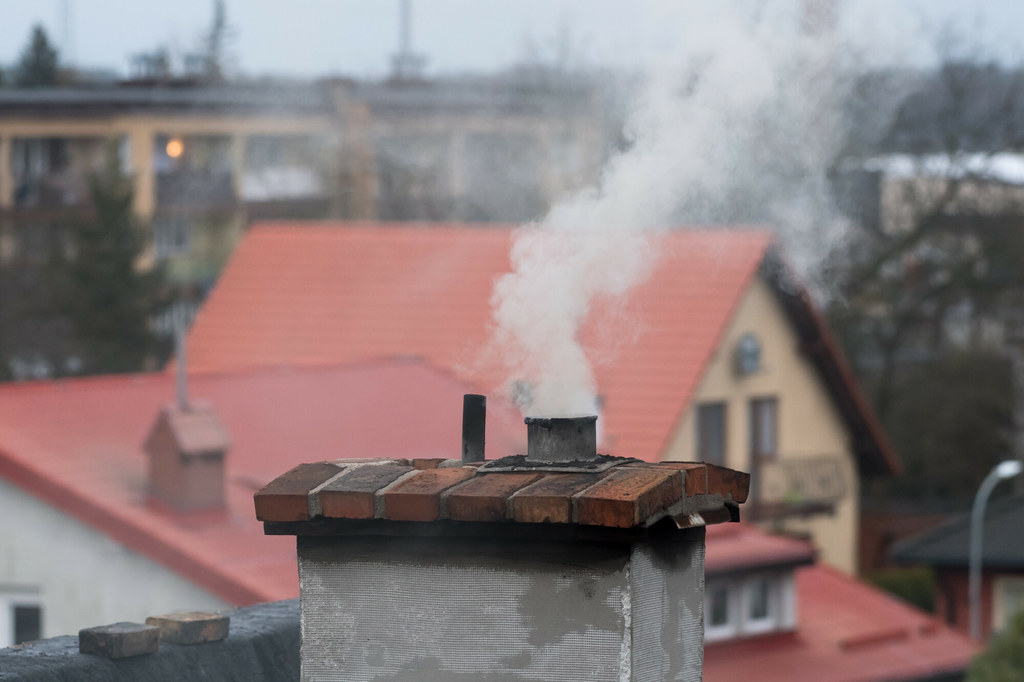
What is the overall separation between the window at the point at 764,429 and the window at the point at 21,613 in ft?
43.9

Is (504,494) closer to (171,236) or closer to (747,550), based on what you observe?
(747,550)

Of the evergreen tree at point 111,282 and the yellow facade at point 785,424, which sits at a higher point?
the evergreen tree at point 111,282

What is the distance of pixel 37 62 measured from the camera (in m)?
28.2

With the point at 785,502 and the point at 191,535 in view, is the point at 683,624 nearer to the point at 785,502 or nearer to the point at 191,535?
the point at 191,535

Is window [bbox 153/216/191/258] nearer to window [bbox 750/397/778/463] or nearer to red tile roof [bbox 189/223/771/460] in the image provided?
red tile roof [bbox 189/223/771/460]

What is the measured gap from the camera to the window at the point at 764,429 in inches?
1011

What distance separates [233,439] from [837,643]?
7917mm

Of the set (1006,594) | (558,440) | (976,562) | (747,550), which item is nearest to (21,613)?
(747,550)

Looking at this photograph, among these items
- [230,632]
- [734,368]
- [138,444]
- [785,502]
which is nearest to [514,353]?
[230,632]

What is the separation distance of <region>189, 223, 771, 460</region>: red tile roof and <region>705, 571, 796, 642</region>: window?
1868 mm

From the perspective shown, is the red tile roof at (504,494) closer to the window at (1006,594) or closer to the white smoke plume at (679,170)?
the white smoke plume at (679,170)

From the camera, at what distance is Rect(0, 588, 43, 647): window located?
14.4 metres

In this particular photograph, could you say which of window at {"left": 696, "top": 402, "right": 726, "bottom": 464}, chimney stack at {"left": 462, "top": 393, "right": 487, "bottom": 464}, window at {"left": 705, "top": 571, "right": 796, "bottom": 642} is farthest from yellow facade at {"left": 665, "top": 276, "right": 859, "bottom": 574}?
chimney stack at {"left": 462, "top": 393, "right": 487, "bottom": 464}

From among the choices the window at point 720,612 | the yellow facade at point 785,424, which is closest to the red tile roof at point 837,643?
the window at point 720,612
